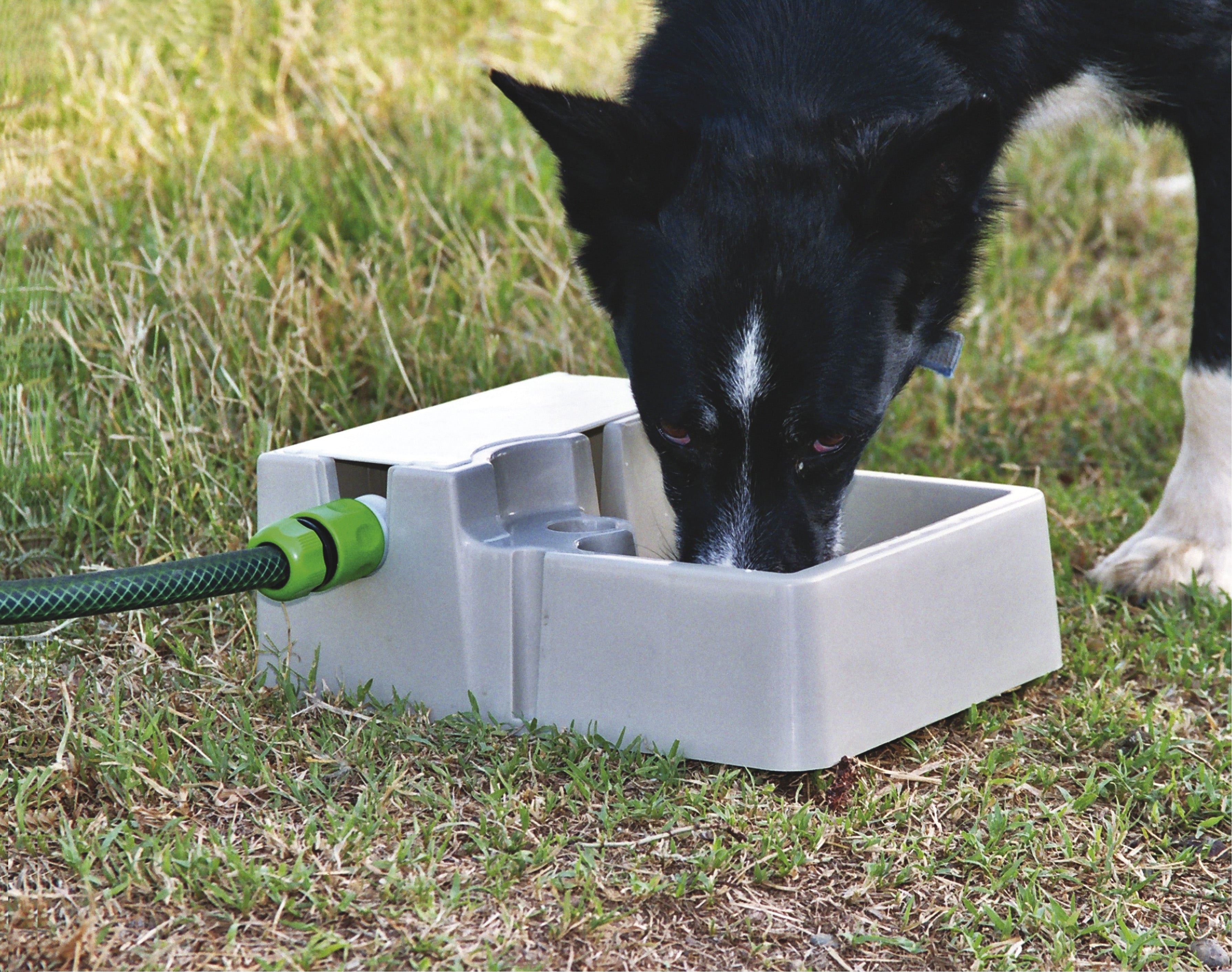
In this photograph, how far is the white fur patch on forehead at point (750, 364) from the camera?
227 cm

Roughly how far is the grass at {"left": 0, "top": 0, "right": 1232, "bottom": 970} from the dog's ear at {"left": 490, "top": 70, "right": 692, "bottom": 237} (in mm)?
713

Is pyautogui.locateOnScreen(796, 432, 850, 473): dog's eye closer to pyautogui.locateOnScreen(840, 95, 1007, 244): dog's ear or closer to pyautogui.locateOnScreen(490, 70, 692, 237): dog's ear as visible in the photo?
pyautogui.locateOnScreen(840, 95, 1007, 244): dog's ear

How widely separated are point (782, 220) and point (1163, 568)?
4.22ft

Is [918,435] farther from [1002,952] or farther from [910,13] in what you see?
[1002,952]

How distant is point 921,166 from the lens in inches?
91.4

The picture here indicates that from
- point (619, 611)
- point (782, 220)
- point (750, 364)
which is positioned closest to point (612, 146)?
point (782, 220)

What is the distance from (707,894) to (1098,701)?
0.95 metres

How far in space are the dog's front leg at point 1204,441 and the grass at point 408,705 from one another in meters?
0.10

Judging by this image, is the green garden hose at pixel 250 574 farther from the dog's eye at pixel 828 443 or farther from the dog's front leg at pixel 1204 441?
the dog's front leg at pixel 1204 441

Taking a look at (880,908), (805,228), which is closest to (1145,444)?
(805,228)

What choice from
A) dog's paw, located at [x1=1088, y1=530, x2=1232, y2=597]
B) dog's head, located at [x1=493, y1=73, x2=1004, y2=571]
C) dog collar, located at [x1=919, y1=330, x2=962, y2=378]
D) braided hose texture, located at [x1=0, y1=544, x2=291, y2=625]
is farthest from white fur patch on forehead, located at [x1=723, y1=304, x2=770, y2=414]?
dog's paw, located at [x1=1088, y1=530, x2=1232, y2=597]

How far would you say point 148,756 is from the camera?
214cm

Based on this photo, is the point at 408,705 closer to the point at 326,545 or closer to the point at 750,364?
the point at 326,545

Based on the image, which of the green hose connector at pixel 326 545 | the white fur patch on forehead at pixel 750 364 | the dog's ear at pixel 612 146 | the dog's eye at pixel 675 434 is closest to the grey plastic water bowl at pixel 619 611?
the green hose connector at pixel 326 545
